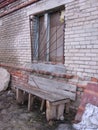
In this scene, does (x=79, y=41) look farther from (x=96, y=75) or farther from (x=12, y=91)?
(x=12, y=91)

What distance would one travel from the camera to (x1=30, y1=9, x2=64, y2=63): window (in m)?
4.36

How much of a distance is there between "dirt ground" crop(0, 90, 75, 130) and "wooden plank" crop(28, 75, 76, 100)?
40 cm

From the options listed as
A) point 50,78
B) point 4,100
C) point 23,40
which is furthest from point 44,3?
point 4,100

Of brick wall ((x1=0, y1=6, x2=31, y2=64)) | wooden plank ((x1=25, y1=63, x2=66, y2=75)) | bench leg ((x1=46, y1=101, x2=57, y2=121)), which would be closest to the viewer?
bench leg ((x1=46, y1=101, x2=57, y2=121))

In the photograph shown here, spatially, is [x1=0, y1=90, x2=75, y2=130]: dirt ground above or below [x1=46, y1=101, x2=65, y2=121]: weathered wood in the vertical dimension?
below

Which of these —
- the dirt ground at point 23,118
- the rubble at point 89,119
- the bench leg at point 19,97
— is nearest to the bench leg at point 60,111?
the dirt ground at point 23,118

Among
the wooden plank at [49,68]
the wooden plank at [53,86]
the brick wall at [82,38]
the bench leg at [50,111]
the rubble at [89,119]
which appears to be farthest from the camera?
the wooden plank at [49,68]

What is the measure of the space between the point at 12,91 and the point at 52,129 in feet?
8.72

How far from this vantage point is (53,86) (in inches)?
168

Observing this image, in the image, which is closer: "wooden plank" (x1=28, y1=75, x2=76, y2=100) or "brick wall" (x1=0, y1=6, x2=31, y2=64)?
"wooden plank" (x1=28, y1=75, x2=76, y2=100)

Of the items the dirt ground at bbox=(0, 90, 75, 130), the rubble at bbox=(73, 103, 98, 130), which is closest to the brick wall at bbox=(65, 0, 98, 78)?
the rubble at bbox=(73, 103, 98, 130)

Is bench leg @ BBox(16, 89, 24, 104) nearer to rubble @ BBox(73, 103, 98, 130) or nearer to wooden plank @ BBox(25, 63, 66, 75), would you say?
wooden plank @ BBox(25, 63, 66, 75)

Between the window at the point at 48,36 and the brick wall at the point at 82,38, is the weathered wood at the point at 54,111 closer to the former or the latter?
the brick wall at the point at 82,38

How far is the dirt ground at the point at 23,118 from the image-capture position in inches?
135
